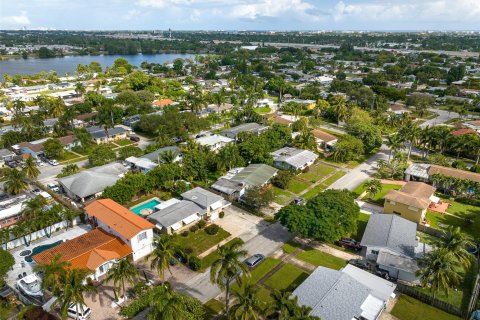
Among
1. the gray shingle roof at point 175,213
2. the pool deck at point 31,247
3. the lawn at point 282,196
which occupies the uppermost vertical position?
the gray shingle roof at point 175,213

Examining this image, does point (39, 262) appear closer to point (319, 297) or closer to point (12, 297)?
point (12, 297)

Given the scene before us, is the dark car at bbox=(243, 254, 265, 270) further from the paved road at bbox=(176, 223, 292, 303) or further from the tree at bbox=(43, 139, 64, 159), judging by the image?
the tree at bbox=(43, 139, 64, 159)

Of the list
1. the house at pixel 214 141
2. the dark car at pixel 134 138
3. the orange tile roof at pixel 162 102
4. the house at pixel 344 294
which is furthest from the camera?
the orange tile roof at pixel 162 102

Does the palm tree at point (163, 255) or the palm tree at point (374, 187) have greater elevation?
the palm tree at point (163, 255)

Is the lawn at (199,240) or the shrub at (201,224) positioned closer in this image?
the lawn at (199,240)

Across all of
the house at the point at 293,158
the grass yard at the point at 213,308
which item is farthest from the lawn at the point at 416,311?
the house at the point at 293,158

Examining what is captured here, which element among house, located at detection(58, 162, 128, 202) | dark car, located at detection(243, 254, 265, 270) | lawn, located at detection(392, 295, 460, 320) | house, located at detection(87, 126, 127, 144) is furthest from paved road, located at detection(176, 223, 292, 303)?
house, located at detection(87, 126, 127, 144)

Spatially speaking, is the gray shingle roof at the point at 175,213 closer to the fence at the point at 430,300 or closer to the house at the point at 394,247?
the house at the point at 394,247
